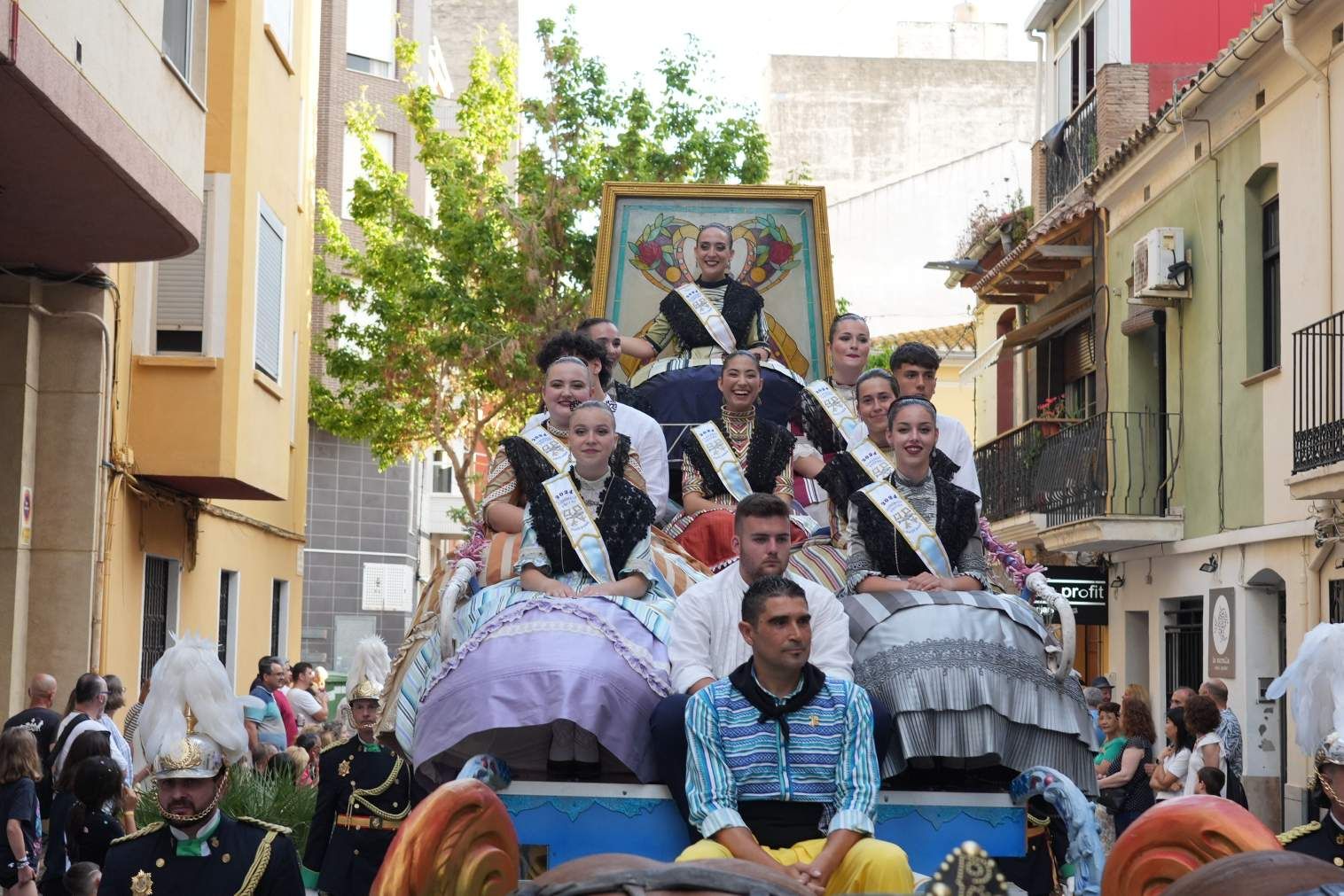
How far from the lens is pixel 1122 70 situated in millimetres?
25859

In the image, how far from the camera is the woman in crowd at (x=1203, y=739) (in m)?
13.5

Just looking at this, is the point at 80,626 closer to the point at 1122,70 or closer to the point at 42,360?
the point at 42,360

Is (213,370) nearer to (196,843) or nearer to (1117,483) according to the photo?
(1117,483)

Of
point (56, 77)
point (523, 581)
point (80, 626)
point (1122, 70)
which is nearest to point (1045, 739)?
point (523, 581)

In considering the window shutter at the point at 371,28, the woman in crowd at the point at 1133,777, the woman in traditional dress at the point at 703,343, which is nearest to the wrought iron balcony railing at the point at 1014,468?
the woman in crowd at the point at 1133,777

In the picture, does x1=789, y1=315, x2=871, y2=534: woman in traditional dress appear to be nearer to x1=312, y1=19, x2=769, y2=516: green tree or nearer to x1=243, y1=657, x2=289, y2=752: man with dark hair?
x1=243, y1=657, x2=289, y2=752: man with dark hair

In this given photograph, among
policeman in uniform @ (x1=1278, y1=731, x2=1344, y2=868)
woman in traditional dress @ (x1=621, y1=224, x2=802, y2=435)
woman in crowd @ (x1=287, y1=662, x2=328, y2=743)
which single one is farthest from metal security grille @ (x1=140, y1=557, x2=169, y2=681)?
policeman in uniform @ (x1=1278, y1=731, x2=1344, y2=868)

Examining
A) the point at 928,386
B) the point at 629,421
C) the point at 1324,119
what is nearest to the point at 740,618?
the point at 629,421

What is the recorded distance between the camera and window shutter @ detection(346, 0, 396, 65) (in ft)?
145

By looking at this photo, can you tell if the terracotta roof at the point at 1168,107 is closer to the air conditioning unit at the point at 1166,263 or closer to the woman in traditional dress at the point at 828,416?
the air conditioning unit at the point at 1166,263

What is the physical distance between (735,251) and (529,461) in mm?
6208

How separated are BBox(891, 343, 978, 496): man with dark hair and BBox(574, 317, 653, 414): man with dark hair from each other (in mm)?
1822

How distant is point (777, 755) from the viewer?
6383mm

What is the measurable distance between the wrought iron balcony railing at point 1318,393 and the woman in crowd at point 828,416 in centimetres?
803
